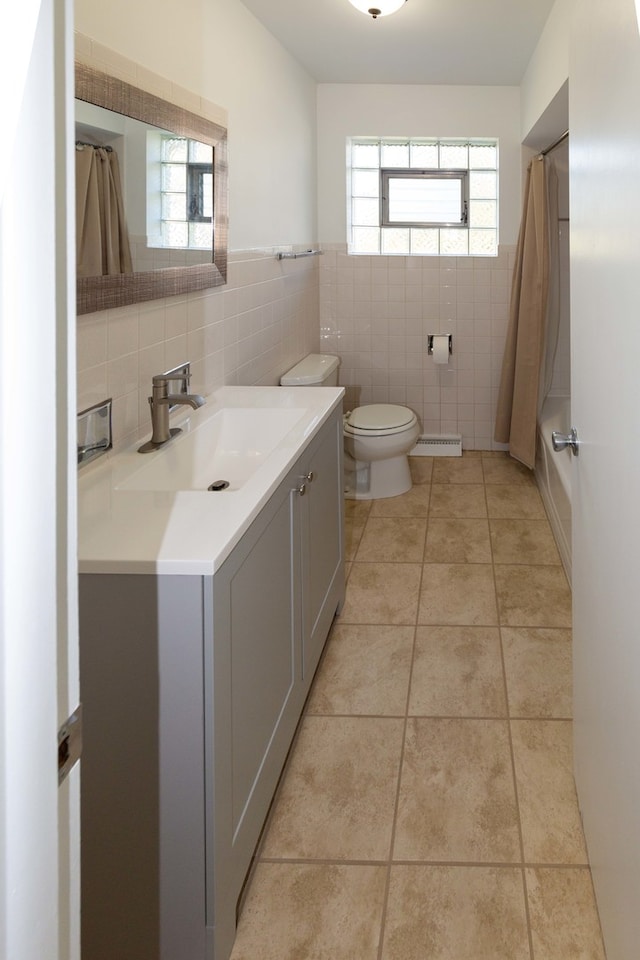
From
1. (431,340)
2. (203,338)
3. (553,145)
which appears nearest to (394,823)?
(203,338)

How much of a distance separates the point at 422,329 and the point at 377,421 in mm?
1196

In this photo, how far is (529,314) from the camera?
5.00 metres

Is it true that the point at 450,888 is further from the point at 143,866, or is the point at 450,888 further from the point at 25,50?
the point at 25,50

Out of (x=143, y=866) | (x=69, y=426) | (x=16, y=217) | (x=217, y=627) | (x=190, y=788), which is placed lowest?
(x=143, y=866)

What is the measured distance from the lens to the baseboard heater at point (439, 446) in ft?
18.7

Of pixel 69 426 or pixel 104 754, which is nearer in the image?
pixel 69 426

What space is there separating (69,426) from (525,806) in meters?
1.80

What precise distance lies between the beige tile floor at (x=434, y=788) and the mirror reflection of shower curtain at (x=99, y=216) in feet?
4.52

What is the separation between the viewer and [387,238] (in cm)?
565

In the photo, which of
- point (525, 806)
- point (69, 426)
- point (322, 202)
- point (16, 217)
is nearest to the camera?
point (16, 217)

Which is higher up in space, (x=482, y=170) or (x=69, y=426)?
(x=482, y=170)

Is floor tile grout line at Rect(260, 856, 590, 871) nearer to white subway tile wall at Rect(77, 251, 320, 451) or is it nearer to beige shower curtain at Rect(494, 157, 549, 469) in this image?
white subway tile wall at Rect(77, 251, 320, 451)

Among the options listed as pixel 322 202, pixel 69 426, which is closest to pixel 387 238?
pixel 322 202

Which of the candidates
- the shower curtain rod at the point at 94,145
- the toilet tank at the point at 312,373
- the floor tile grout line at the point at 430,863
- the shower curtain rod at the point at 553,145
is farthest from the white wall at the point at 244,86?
the floor tile grout line at the point at 430,863
